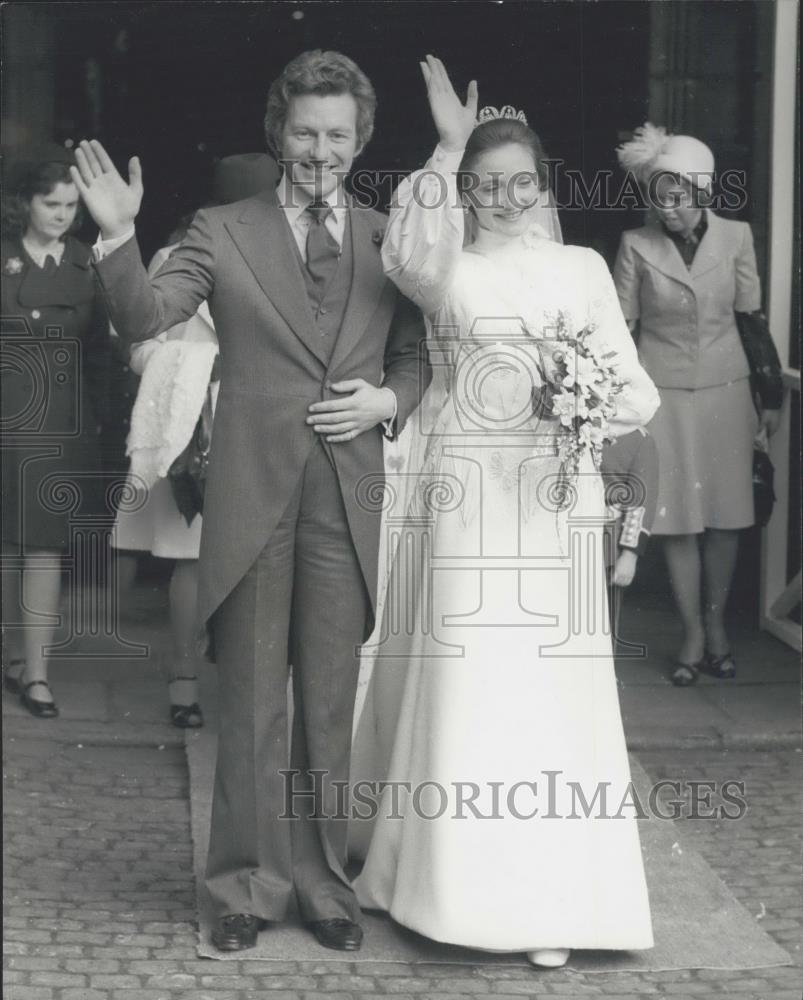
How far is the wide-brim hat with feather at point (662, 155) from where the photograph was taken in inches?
189

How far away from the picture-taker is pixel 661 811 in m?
5.37

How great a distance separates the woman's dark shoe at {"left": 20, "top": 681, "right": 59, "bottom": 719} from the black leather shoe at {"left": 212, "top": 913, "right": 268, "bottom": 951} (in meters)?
1.96

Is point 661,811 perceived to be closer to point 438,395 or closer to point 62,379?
point 438,395

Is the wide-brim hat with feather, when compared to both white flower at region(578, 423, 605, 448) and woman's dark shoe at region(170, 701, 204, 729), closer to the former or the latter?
white flower at region(578, 423, 605, 448)

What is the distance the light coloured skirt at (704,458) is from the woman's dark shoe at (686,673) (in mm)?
434

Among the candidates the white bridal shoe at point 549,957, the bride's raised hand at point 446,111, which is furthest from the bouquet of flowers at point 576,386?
the white bridal shoe at point 549,957

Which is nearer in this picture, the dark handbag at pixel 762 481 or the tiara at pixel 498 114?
the tiara at pixel 498 114

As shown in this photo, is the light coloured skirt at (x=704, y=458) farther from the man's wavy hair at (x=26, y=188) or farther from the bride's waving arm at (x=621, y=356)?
the man's wavy hair at (x=26, y=188)

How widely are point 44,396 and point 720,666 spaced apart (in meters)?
2.40

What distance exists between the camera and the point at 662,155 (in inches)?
192

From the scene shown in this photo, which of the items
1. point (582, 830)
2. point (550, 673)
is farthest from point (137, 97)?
point (582, 830)

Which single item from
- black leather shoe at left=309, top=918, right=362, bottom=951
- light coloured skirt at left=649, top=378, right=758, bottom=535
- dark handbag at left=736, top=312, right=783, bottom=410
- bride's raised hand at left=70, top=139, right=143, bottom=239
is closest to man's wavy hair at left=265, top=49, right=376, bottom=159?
bride's raised hand at left=70, top=139, right=143, bottom=239

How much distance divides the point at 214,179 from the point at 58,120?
0.88m

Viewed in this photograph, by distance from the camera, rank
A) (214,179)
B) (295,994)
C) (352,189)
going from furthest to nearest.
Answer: (214,179) → (352,189) → (295,994)
